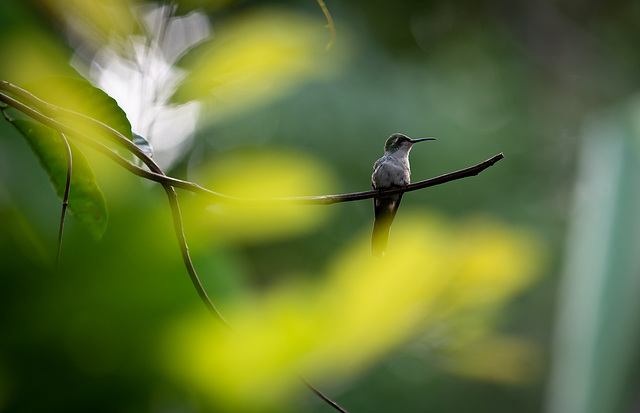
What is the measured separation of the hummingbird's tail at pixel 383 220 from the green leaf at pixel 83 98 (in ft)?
1.55

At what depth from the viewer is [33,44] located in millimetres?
791

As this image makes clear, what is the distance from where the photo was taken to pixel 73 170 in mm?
737

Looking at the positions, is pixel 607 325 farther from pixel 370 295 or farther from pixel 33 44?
pixel 33 44

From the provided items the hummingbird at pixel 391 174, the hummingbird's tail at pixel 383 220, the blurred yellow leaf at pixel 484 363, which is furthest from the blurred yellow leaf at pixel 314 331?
the blurred yellow leaf at pixel 484 363

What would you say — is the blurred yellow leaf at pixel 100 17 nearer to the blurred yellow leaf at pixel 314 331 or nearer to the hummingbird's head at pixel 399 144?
the blurred yellow leaf at pixel 314 331

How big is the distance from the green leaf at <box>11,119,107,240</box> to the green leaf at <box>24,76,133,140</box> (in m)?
0.04

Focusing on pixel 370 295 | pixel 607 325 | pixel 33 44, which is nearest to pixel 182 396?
pixel 370 295

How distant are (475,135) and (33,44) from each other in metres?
3.02

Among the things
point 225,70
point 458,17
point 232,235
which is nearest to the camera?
point 225,70

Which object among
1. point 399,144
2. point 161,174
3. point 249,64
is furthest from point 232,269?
point 399,144

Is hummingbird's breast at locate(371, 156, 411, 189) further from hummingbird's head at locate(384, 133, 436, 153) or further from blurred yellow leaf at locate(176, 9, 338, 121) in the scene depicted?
blurred yellow leaf at locate(176, 9, 338, 121)

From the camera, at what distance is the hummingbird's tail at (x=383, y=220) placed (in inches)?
44.3

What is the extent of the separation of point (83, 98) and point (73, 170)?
0.09 metres

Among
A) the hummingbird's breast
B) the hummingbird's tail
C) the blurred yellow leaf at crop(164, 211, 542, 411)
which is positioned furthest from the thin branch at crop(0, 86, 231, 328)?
the hummingbird's breast
